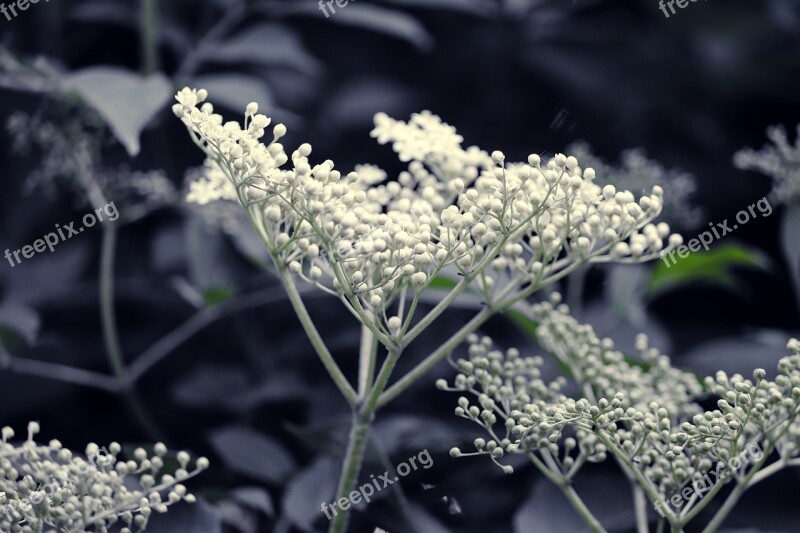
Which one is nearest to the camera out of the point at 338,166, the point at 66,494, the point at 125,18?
the point at 66,494

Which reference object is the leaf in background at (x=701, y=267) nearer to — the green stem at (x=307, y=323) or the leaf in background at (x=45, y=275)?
the green stem at (x=307, y=323)

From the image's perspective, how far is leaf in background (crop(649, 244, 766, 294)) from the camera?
2.06 meters

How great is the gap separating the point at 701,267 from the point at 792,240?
0.96 ft

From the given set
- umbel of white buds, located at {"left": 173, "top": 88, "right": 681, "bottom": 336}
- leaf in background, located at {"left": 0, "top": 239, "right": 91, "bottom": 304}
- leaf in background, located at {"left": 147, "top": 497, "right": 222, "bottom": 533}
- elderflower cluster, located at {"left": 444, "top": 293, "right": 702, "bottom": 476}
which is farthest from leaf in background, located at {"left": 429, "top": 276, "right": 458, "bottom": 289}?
leaf in background, located at {"left": 0, "top": 239, "right": 91, "bottom": 304}

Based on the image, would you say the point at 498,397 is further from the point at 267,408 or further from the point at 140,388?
the point at 140,388

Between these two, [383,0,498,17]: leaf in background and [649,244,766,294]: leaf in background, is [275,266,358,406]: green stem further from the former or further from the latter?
[383,0,498,17]: leaf in background

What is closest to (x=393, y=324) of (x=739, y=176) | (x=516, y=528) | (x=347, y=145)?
(x=516, y=528)

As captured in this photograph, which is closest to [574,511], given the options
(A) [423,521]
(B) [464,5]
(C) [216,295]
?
(A) [423,521]

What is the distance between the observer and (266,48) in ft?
8.02

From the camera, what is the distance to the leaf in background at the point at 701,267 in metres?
2.06

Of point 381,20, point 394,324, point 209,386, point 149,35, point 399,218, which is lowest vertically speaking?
point 394,324

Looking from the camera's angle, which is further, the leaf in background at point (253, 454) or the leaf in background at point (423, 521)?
the leaf in background at point (253, 454)

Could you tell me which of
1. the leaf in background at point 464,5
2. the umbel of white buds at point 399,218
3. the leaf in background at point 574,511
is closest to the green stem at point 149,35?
the leaf in background at point 464,5

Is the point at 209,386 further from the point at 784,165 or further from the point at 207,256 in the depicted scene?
the point at 784,165
